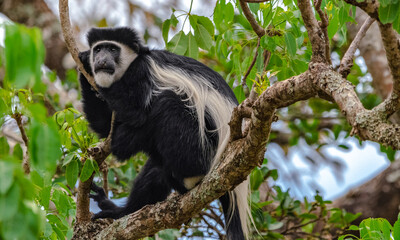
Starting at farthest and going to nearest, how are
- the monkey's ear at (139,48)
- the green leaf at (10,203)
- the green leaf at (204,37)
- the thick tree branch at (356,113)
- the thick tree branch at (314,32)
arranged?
the monkey's ear at (139,48) < the green leaf at (204,37) < the thick tree branch at (314,32) < the thick tree branch at (356,113) < the green leaf at (10,203)

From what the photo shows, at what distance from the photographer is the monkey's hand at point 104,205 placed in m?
2.50

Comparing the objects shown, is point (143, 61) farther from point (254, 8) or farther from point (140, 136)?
point (254, 8)

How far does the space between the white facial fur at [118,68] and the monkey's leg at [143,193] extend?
0.46m

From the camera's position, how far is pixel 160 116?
239 centimetres

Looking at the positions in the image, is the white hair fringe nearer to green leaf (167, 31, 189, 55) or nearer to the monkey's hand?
green leaf (167, 31, 189, 55)

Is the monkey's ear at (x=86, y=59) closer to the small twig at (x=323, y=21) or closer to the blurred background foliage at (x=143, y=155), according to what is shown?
the blurred background foliage at (x=143, y=155)

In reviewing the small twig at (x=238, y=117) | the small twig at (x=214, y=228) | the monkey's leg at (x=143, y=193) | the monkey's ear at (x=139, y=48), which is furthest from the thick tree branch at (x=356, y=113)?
the small twig at (x=214, y=228)

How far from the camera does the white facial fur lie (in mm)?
2500

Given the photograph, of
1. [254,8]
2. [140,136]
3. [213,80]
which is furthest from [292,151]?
[254,8]

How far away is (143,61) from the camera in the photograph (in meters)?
2.65

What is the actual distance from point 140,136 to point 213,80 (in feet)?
1.67

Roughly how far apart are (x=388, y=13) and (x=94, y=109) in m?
1.75

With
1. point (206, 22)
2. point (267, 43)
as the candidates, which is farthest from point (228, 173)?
point (206, 22)

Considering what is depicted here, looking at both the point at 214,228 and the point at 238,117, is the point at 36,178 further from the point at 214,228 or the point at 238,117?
the point at 214,228
